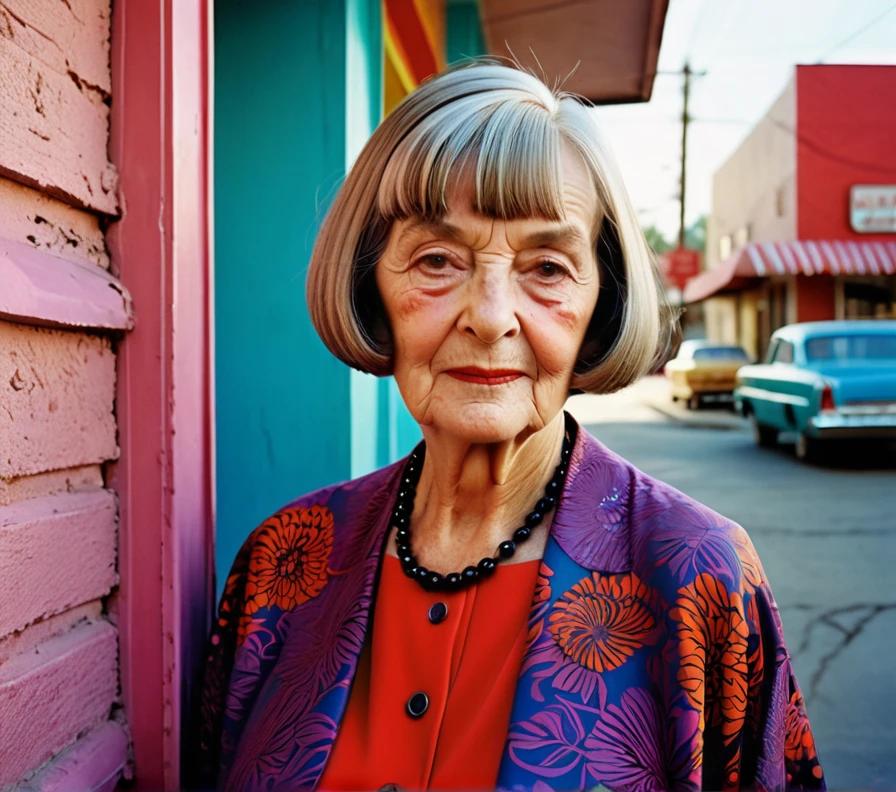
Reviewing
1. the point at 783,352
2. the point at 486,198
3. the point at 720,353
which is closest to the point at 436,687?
the point at 486,198

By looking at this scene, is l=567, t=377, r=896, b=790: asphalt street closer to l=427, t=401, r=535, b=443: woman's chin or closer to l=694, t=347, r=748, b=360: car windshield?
l=427, t=401, r=535, b=443: woman's chin

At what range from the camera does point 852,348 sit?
31.7ft

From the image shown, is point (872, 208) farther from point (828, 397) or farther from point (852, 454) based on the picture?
point (828, 397)

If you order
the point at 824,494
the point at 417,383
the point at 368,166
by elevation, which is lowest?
Answer: the point at 824,494

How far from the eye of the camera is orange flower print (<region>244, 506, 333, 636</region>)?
1415mm

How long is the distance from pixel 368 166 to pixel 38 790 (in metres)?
0.94

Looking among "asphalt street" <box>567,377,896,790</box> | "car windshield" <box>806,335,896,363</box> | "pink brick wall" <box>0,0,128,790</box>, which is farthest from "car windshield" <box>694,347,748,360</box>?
"pink brick wall" <box>0,0,128,790</box>

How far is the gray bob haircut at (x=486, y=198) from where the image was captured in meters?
1.18

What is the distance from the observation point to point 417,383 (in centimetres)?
126

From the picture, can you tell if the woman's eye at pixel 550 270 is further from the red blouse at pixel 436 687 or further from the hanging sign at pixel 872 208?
the hanging sign at pixel 872 208

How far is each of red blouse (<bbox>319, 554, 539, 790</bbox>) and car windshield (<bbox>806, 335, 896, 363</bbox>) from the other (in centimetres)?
937

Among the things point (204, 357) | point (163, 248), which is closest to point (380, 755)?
point (204, 357)

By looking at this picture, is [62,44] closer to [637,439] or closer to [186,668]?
[186,668]

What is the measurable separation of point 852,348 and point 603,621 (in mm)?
9541
